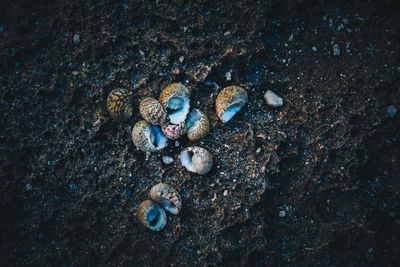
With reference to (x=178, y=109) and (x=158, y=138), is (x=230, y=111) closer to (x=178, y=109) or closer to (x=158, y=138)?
(x=178, y=109)

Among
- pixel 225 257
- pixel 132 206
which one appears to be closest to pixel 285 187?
pixel 225 257

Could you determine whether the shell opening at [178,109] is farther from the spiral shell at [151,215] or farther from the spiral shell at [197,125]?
the spiral shell at [151,215]

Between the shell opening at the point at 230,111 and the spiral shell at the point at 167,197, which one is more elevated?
the shell opening at the point at 230,111

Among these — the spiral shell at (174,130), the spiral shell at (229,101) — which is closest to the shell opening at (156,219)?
the spiral shell at (174,130)

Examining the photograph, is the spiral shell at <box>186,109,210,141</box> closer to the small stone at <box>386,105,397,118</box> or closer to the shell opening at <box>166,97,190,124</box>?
the shell opening at <box>166,97,190,124</box>

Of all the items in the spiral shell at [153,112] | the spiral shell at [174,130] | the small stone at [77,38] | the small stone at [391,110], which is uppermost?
the small stone at [77,38]

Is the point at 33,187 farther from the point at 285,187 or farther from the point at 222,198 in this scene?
the point at 285,187
